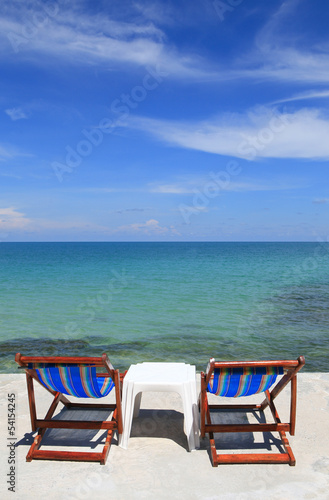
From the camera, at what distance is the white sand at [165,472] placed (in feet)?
10.6

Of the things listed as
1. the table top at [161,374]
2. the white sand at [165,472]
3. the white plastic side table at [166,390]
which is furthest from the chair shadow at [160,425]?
the table top at [161,374]

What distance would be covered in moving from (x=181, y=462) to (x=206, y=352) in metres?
5.77

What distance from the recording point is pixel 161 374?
4230 mm

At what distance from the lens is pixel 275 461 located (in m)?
3.65

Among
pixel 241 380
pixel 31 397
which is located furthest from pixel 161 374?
pixel 31 397

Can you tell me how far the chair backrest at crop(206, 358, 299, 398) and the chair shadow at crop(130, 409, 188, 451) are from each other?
0.76 meters

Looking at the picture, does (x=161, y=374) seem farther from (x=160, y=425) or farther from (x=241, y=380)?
(x=241, y=380)

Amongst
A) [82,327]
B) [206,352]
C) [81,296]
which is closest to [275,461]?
Result: [206,352]

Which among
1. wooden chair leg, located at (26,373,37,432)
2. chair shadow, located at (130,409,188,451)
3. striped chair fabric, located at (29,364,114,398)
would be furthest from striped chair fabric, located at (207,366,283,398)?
wooden chair leg, located at (26,373,37,432)

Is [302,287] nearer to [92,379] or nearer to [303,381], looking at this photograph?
[303,381]

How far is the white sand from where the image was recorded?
3238 mm

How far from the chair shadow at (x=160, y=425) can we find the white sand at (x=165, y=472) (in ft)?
0.03

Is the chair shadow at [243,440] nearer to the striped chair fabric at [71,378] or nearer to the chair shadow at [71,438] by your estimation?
the chair shadow at [71,438]

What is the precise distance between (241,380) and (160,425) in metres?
1.28
